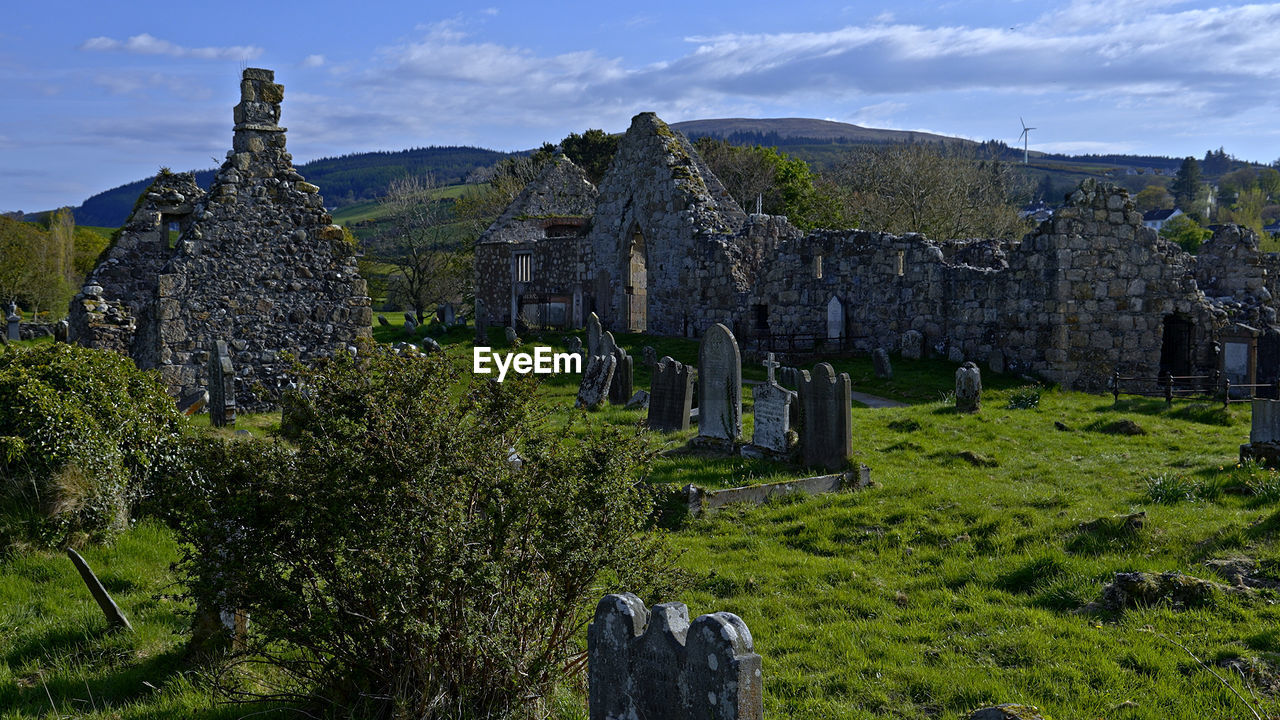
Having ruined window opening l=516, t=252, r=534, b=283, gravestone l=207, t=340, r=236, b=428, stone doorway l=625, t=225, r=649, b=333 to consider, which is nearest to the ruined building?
gravestone l=207, t=340, r=236, b=428

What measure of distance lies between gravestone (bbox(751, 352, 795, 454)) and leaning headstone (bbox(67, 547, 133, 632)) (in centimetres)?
797

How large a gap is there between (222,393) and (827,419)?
31.0ft

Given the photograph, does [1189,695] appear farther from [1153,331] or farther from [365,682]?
[1153,331]

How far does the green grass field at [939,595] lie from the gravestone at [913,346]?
917 cm

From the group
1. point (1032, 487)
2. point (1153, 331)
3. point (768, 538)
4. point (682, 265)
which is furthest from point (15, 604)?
point (682, 265)

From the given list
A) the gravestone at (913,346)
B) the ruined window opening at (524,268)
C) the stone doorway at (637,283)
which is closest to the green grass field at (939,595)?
the gravestone at (913,346)

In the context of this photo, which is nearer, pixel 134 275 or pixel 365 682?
pixel 365 682

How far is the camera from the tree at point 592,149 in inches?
2391

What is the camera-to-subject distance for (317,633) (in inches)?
203

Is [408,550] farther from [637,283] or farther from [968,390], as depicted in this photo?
[637,283]

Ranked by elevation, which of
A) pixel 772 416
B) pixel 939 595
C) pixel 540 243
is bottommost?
pixel 939 595

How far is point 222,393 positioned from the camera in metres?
14.7

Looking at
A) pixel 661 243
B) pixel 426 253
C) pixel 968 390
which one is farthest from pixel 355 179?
pixel 968 390

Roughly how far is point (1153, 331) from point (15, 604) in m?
20.7
